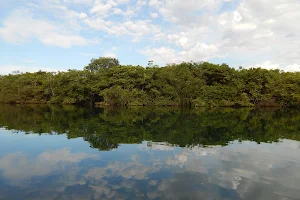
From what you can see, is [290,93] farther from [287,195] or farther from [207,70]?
[287,195]

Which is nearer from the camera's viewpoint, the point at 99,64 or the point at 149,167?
the point at 149,167

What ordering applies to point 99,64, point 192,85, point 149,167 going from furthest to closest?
point 99,64, point 192,85, point 149,167

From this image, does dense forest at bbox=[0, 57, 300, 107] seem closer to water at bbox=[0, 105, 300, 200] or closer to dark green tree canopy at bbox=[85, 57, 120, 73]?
dark green tree canopy at bbox=[85, 57, 120, 73]

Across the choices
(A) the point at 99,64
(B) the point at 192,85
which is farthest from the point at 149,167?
(A) the point at 99,64

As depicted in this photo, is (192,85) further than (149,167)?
Yes

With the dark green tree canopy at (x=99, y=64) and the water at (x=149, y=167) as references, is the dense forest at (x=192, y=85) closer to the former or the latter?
the dark green tree canopy at (x=99, y=64)

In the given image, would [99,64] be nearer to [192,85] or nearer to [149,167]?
[192,85]

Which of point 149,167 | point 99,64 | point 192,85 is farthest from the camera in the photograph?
point 99,64

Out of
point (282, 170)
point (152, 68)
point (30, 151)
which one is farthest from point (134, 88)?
point (282, 170)

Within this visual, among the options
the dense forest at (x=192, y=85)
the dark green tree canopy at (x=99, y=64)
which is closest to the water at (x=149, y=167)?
the dense forest at (x=192, y=85)

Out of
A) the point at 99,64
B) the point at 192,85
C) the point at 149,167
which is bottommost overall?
the point at 149,167

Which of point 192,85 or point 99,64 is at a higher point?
point 99,64

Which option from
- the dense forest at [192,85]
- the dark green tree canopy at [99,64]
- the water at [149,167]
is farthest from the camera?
the dark green tree canopy at [99,64]

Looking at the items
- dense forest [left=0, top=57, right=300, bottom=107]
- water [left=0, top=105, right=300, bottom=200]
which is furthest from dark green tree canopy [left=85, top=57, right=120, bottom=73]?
water [left=0, top=105, right=300, bottom=200]
